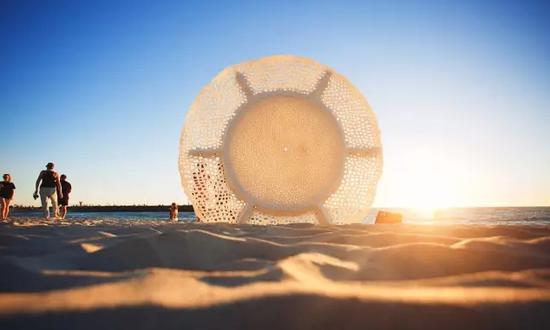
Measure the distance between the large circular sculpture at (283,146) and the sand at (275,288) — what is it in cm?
306

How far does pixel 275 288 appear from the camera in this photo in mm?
959

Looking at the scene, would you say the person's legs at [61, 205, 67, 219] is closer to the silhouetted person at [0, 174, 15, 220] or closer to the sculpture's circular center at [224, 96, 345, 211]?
the silhouetted person at [0, 174, 15, 220]

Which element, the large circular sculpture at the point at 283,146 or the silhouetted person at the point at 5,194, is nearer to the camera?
the large circular sculpture at the point at 283,146

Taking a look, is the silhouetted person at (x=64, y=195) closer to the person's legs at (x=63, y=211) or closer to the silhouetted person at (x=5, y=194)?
the person's legs at (x=63, y=211)

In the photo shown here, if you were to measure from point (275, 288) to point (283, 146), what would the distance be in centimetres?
385

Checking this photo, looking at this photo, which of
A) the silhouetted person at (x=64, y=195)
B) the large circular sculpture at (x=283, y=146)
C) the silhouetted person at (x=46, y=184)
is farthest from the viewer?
the silhouetted person at (x=64, y=195)

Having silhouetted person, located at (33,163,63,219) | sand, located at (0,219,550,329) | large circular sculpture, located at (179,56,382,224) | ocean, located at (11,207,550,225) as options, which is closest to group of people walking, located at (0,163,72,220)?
silhouetted person, located at (33,163,63,219)

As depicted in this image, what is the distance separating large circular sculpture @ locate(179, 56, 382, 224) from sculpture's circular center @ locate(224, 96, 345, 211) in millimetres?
13

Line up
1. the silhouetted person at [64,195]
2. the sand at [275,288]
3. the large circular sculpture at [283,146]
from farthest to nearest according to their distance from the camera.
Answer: the silhouetted person at [64,195]
the large circular sculpture at [283,146]
the sand at [275,288]

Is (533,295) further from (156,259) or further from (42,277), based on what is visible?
(42,277)

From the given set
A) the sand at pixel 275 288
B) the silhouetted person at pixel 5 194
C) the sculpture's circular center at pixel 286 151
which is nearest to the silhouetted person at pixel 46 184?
the silhouetted person at pixel 5 194

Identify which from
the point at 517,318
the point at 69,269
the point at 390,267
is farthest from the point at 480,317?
the point at 69,269

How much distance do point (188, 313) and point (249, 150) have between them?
3.96 m

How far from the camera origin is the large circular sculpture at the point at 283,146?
4.66 m
